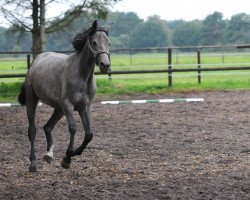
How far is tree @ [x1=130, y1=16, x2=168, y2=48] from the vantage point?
2405 inches

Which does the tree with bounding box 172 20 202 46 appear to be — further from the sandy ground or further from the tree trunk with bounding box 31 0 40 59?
the sandy ground

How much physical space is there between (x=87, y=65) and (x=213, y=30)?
177ft

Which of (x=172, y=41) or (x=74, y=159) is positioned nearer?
(x=74, y=159)

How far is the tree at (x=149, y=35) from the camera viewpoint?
61.1m

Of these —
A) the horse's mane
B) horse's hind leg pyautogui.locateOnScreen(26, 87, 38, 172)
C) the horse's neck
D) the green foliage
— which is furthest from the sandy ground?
the green foliage

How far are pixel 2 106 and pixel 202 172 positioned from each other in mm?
8015

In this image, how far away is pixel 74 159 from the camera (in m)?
7.54

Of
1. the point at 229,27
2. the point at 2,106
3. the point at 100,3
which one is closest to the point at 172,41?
the point at 229,27

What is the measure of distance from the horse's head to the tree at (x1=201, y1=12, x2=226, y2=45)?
5255 cm

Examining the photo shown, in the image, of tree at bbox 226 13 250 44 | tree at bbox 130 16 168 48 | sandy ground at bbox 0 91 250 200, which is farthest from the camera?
tree at bbox 130 16 168 48

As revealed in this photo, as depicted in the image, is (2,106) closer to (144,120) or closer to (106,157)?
(144,120)

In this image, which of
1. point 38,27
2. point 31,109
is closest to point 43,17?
point 38,27

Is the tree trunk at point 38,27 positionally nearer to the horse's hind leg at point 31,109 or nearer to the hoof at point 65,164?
the horse's hind leg at point 31,109

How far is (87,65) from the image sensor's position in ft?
22.4
